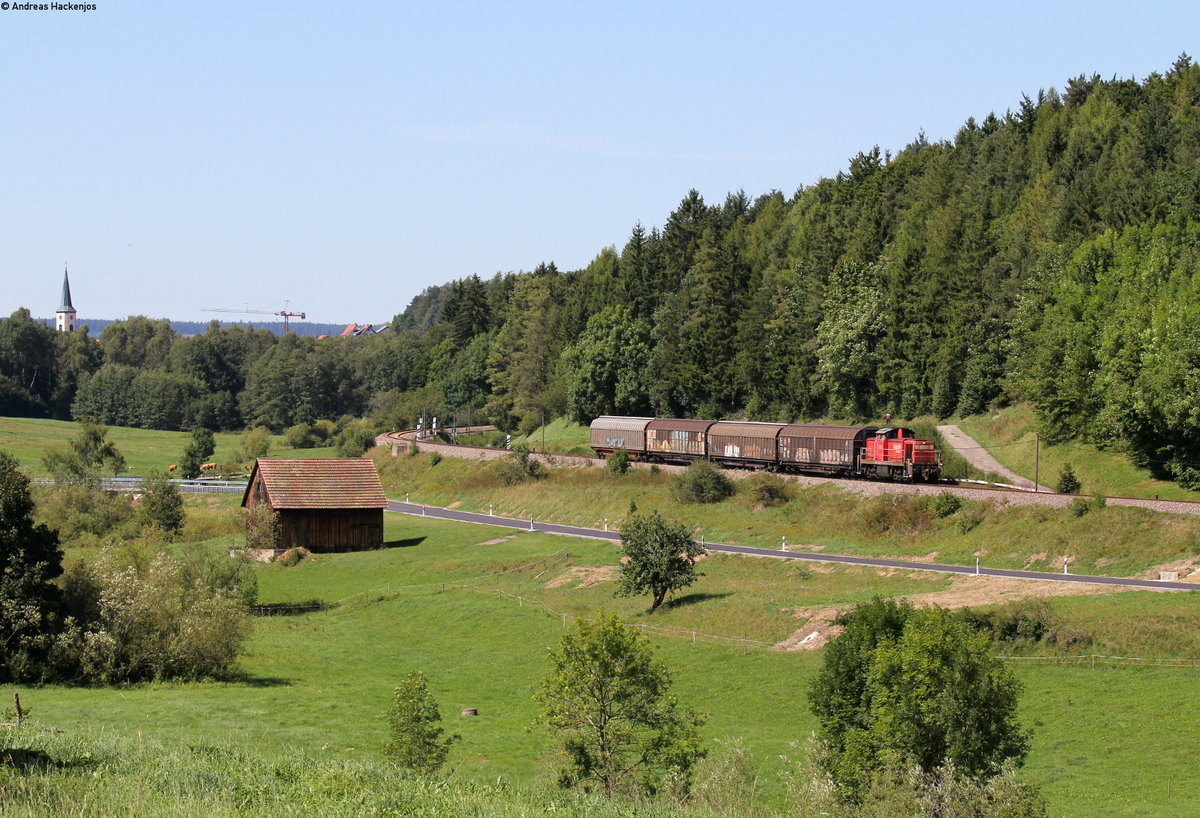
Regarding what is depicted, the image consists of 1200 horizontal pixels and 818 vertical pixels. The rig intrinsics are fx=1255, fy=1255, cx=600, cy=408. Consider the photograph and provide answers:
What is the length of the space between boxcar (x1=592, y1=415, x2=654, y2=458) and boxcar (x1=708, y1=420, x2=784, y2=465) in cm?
794

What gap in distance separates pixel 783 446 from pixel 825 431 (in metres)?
3.13

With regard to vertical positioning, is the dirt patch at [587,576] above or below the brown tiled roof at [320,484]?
below

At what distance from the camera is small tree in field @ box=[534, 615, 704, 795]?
2883 centimetres

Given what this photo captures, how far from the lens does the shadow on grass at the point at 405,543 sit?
7850cm

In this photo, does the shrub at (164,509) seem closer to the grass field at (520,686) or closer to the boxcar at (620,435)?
the grass field at (520,686)

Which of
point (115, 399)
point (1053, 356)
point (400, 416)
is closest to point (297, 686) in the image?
point (1053, 356)

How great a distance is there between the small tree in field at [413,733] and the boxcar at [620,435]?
60811mm

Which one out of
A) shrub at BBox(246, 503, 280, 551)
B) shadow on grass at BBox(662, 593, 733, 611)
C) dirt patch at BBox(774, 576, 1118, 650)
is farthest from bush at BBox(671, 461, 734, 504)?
dirt patch at BBox(774, 576, 1118, 650)

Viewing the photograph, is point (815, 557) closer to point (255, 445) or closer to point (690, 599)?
point (690, 599)

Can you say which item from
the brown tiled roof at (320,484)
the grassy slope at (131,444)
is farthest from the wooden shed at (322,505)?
the grassy slope at (131,444)

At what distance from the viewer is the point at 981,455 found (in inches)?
3169

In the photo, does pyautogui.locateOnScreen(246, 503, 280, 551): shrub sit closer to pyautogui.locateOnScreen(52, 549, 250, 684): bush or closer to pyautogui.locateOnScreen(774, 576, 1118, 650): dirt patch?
pyautogui.locateOnScreen(52, 549, 250, 684): bush

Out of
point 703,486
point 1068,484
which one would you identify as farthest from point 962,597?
point 703,486

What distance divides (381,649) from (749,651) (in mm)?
15723
